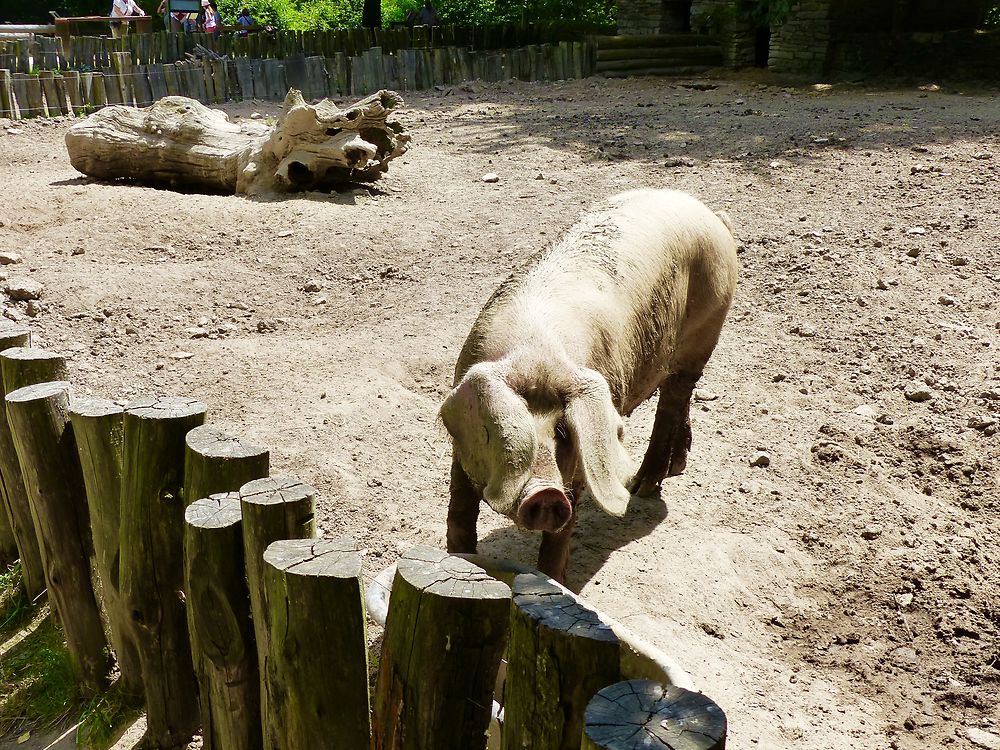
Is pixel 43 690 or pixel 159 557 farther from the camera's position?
pixel 43 690

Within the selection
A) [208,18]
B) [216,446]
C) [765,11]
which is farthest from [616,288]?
[208,18]

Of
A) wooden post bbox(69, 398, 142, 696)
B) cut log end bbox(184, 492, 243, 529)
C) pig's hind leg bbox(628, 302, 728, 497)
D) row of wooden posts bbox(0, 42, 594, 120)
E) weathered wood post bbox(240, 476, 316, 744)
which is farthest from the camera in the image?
row of wooden posts bbox(0, 42, 594, 120)

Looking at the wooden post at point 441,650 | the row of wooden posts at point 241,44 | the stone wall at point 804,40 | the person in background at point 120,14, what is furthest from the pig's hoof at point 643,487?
the person in background at point 120,14

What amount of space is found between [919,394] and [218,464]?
3.90 meters

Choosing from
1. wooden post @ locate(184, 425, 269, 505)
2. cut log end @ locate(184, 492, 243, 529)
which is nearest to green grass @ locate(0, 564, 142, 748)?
wooden post @ locate(184, 425, 269, 505)

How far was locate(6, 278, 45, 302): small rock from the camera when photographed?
20.0ft

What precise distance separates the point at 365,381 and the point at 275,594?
327 cm

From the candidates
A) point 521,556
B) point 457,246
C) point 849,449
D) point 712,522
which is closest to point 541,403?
point 521,556

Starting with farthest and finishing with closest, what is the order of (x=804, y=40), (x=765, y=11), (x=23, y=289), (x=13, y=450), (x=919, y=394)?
1. (x=765, y=11)
2. (x=804, y=40)
3. (x=23, y=289)
4. (x=919, y=394)
5. (x=13, y=450)

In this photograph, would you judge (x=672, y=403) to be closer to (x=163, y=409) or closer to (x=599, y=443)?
(x=599, y=443)

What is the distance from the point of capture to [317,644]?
228 centimetres

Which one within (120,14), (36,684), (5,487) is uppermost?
(120,14)

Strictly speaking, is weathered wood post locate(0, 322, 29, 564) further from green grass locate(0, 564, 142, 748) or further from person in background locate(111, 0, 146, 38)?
person in background locate(111, 0, 146, 38)

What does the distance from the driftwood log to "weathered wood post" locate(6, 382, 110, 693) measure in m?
5.48
